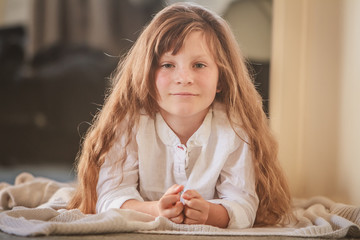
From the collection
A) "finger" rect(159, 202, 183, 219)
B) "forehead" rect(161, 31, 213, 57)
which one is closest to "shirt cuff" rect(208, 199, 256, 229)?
"finger" rect(159, 202, 183, 219)

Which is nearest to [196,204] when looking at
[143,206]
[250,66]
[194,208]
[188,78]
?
[194,208]

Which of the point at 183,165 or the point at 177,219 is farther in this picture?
the point at 183,165

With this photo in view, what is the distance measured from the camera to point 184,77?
105cm

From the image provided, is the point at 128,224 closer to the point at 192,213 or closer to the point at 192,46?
the point at 192,213

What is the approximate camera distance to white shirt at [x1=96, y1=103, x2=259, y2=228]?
3.62 feet

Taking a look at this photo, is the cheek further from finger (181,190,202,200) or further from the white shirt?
finger (181,190,202,200)

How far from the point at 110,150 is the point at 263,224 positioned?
1.26ft

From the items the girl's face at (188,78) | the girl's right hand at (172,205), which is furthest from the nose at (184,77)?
the girl's right hand at (172,205)

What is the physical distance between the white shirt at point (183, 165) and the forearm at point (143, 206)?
0.07 ft

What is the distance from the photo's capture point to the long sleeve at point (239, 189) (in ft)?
A: 3.44

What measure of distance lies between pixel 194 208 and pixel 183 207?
26 millimetres

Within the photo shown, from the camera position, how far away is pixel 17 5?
2576mm

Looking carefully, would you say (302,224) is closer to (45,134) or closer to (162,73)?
(162,73)

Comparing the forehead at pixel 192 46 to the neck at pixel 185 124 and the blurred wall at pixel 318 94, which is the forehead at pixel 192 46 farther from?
the blurred wall at pixel 318 94
